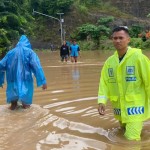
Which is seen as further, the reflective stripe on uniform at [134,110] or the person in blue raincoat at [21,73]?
the person in blue raincoat at [21,73]

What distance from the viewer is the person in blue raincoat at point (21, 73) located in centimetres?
741

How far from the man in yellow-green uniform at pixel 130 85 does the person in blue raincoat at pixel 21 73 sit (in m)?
2.35

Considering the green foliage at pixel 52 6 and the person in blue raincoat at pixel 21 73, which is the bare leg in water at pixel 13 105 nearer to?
the person in blue raincoat at pixel 21 73

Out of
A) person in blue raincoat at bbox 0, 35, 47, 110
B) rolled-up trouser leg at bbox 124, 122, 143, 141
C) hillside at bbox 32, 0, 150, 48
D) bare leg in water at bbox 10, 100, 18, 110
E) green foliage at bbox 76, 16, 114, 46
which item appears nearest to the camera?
rolled-up trouser leg at bbox 124, 122, 143, 141

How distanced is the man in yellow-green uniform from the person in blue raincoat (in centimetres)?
235

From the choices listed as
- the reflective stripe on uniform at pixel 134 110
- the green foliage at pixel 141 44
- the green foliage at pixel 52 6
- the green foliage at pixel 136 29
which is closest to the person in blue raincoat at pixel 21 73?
the reflective stripe on uniform at pixel 134 110

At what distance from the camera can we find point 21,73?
7.46 metres

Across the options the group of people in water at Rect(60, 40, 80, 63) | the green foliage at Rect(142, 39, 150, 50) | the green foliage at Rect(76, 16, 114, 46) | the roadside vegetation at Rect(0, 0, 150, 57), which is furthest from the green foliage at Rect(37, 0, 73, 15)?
the group of people in water at Rect(60, 40, 80, 63)

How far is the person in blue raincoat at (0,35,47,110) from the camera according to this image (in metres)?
7.41

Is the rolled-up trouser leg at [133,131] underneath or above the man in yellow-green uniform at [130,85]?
underneath

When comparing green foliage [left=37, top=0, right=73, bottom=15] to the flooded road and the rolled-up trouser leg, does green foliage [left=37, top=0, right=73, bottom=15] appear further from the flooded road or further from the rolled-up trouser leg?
the rolled-up trouser leg

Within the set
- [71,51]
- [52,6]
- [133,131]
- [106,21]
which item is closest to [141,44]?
[106,21]

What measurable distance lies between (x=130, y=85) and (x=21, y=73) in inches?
111

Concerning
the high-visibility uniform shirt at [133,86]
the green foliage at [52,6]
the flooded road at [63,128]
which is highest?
the green foliage at [52,6]
